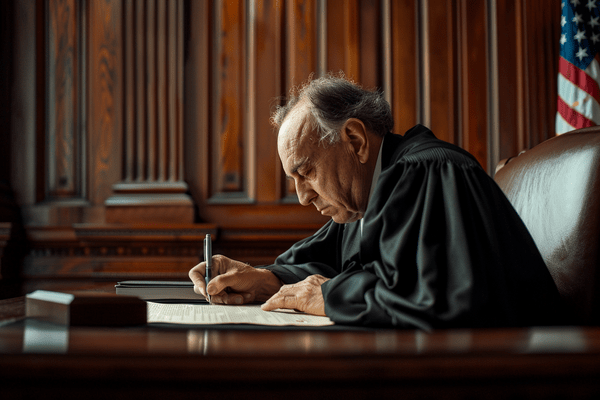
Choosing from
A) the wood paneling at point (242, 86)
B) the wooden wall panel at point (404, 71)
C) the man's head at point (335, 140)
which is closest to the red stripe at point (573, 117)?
the wood paneling at point (242, 86)

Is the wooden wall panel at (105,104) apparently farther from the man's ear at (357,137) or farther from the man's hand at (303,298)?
the man's hand at (303,298)

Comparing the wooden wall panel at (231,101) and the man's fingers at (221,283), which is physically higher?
the wooden wall panel at (231,101)

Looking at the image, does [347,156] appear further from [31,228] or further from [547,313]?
[31,228]

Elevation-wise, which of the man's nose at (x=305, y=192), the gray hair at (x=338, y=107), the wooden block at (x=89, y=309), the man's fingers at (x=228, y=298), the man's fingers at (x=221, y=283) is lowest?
the man's fingers at (x=228, y=298)

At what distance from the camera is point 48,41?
3.46 metres

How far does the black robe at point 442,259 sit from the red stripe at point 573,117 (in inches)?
86.0

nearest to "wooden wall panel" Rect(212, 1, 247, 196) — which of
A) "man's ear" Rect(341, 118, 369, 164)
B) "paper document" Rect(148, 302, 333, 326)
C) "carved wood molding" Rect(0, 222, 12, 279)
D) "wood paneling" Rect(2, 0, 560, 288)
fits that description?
"wood paneling" Rect(2, 0, 560, 288)

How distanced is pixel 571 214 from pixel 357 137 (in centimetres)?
75

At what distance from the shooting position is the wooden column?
132 inches

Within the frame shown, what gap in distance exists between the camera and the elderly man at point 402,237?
107 centimetres

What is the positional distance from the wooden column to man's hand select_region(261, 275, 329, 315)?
2.11m

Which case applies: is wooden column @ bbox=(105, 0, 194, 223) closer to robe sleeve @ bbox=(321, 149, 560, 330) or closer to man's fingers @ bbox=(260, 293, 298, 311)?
man's fingers @ bbox=(260, 293, 298, 311)

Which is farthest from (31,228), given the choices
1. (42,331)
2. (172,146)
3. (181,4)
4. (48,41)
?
(42,331)

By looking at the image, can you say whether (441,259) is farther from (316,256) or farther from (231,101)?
(231,101)
